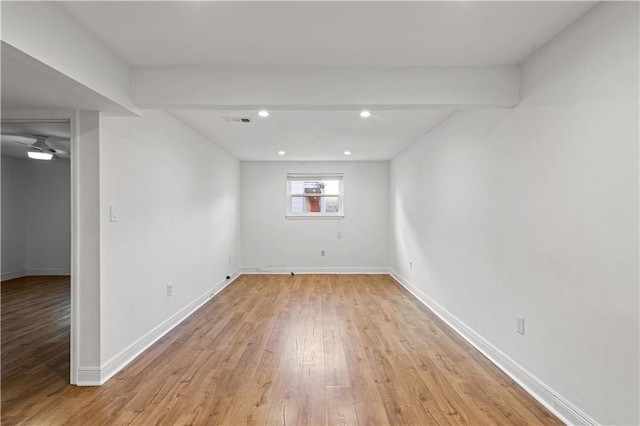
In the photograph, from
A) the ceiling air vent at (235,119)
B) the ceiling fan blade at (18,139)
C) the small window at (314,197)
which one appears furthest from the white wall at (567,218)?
the ceiling fan blade at (18,139)

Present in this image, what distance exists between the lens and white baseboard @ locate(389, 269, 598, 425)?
1.76m

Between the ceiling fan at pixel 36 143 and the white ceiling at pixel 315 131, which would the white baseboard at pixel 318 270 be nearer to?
the white ceiling at pixel 315 131

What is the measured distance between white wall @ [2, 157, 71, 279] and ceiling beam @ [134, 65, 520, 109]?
5133mm

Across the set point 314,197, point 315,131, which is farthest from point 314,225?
point 315,131

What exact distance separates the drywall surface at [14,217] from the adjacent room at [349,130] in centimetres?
236

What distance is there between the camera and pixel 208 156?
4414mm

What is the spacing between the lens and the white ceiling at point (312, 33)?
64.0 inches

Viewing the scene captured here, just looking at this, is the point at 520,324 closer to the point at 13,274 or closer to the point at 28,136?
the point at 28,136

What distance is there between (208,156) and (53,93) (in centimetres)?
247

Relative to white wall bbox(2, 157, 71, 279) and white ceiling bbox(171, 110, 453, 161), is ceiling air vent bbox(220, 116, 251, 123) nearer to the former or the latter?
white ceiling bbox(171, 110, 453, 161)

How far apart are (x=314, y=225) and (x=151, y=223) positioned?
382 cm

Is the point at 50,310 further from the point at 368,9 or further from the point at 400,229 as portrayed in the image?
the point at 400,229

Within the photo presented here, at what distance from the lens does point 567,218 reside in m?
1.79

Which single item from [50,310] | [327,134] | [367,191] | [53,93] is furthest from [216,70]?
[367,191]
